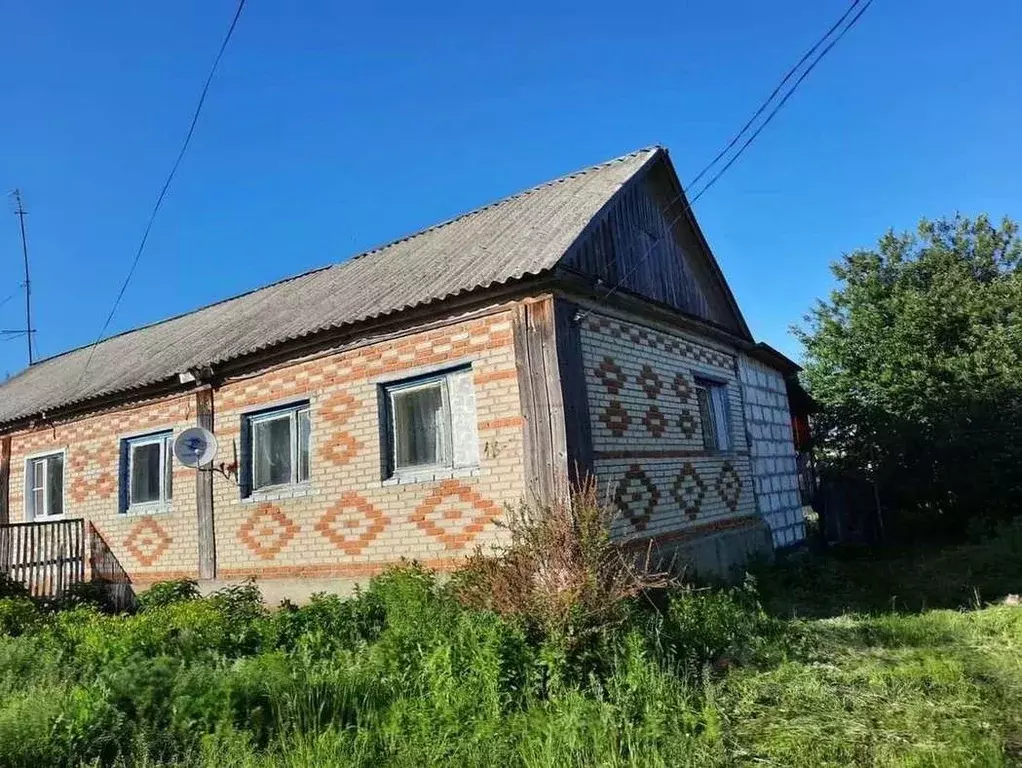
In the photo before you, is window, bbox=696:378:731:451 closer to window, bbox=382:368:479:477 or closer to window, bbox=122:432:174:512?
window, bbox=382:368:479:477

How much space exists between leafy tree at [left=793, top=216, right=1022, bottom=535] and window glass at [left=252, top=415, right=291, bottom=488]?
39.7 feet

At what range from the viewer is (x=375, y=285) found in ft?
32.6

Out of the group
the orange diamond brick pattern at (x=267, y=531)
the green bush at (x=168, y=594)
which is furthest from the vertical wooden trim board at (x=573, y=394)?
the green bush at (x=168, y=594)

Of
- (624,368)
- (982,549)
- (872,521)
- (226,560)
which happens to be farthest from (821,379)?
(226,560)

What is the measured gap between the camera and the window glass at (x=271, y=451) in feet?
30.6

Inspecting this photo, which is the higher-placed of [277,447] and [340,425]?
[340,425]

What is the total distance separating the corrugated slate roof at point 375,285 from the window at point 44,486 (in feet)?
3.17

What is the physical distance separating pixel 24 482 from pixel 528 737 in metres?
12.9

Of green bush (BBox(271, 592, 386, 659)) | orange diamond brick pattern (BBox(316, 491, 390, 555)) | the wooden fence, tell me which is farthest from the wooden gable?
the wooden fence

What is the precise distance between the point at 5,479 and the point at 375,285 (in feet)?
30.0

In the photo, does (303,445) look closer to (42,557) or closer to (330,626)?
(330,626)

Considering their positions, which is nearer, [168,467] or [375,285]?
[375,285]

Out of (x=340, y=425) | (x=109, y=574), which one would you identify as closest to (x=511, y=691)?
(x=340, y=425)

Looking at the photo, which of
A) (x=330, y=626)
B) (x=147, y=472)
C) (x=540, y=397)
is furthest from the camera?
(x=147, y=472)
